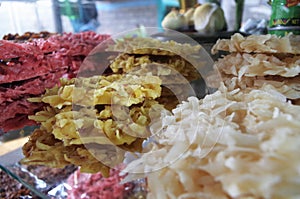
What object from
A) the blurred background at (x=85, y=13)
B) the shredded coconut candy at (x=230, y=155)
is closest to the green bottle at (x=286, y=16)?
the blurred background at (x=85, y=13)

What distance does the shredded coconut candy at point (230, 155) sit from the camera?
9.4 inches

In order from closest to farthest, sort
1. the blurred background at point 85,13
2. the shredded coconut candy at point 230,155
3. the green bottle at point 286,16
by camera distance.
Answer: the shredded coconut candy at point 230,155, the green bottle at point 286,16, the blurred background at point 85,13

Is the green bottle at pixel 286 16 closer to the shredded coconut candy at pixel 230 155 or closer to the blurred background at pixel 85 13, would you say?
the blurred background at pixel 85 13

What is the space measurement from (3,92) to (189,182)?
61 cm

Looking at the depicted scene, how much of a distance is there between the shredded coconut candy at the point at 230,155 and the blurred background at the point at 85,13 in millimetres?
653

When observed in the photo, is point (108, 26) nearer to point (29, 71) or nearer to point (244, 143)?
point (29, 71)

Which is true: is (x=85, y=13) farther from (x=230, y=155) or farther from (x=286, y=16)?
(x=230, y=155)

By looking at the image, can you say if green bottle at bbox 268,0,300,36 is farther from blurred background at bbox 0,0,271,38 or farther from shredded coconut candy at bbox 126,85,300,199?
shredded coconut candy at bbox 126,85,300,199

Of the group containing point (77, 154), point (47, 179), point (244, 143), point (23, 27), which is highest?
point (23, 27)

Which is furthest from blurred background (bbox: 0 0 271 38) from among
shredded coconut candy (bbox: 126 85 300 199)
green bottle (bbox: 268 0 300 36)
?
shredded coconut candy (bbox: 126 85 300 199)

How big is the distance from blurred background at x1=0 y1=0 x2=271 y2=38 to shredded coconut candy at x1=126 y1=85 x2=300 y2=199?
65 centimetres

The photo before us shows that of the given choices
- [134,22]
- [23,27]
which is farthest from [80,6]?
[134,22]

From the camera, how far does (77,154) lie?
1.53 ft

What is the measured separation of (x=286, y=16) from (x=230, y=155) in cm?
51
